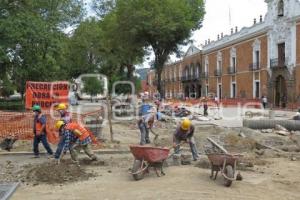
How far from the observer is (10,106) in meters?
35.6

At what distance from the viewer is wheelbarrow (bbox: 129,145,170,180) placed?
35.5 ft

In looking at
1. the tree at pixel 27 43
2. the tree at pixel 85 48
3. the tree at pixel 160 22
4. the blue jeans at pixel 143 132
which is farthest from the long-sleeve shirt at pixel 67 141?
the tree at pixel 85 48

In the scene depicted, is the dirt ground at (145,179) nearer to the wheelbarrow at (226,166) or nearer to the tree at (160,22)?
the wheelbarrow at (226,166)

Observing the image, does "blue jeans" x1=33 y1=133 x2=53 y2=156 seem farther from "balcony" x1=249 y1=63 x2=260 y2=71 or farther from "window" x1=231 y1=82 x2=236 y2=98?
"window" x1=231 y1=82 x2=236 y2=98

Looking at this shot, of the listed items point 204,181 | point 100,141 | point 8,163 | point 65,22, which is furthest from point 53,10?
point 204,181

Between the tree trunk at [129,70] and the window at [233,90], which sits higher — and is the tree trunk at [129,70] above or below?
above

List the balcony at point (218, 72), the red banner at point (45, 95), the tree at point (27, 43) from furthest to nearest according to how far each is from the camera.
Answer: the balcony at point (218, 72) → the tree at point (27, 43) → the red banner at point (45, 95)

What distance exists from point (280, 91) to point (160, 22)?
19.6 meters

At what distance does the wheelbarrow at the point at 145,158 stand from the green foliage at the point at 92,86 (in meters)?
51.4

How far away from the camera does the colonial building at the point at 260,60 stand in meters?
45.7

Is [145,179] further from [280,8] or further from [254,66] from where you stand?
[254,66]

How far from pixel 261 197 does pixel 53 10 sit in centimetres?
2952

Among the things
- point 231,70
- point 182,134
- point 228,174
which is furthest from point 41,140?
point 231,70

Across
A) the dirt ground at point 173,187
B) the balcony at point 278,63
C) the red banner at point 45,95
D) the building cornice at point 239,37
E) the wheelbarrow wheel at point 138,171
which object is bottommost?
the dirt ground at point 173,187
